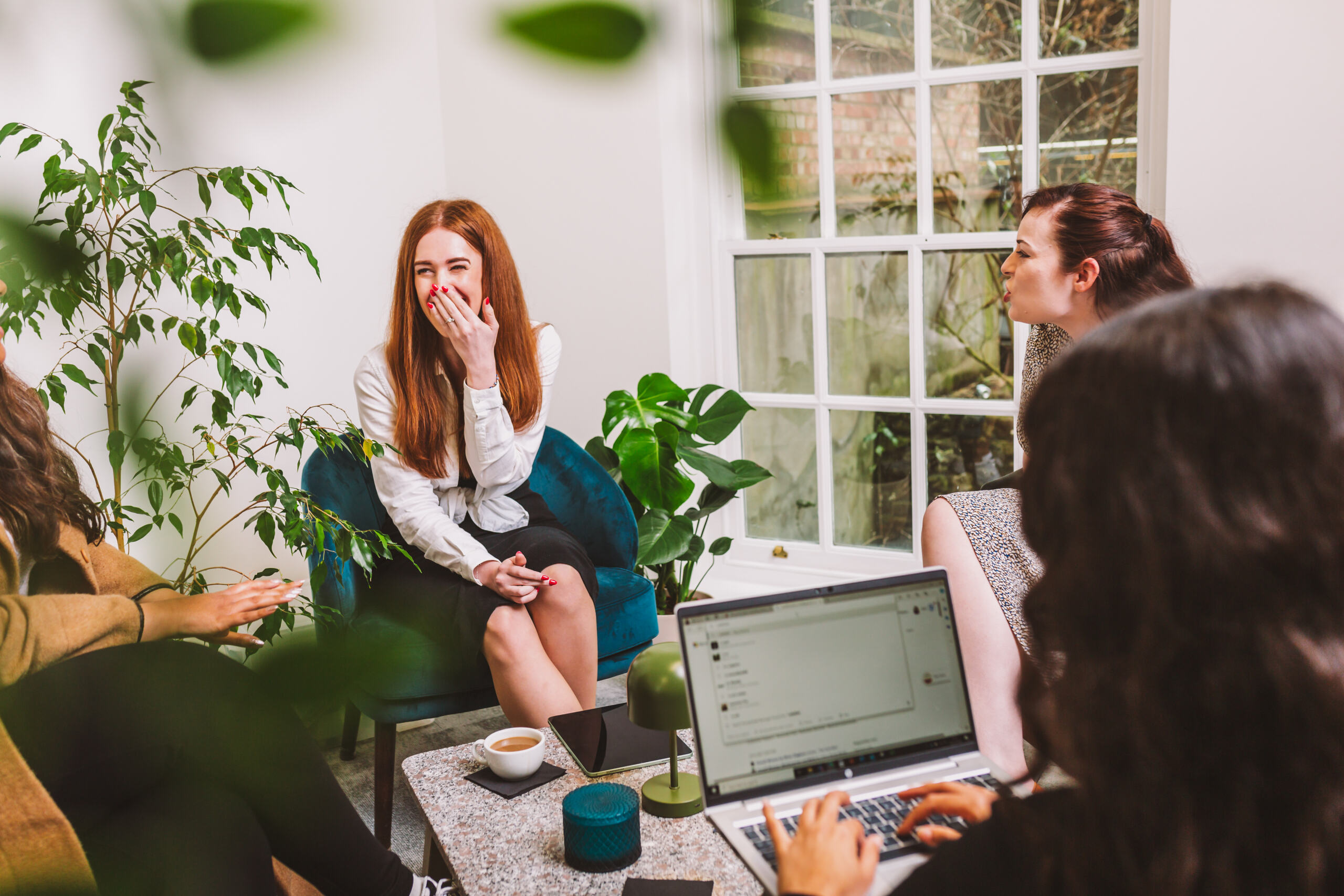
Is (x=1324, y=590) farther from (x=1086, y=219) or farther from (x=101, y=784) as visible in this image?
(x=1086, y=219)

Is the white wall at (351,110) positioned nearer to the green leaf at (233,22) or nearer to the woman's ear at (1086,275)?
the green leaf at (233,22)

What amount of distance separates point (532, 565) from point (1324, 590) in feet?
4.96


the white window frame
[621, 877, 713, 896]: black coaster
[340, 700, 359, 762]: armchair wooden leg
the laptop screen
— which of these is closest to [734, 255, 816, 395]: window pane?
the white window frame

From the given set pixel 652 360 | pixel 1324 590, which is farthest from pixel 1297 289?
pixel 652 360

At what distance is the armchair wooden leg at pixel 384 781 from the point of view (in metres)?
1.83

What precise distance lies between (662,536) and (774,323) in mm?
851

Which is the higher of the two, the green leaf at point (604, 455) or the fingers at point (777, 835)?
the green leaf at point (604, 455)

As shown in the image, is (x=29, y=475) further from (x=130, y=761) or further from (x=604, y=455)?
(x=604, y=455)

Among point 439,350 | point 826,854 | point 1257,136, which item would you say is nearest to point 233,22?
point 826,854

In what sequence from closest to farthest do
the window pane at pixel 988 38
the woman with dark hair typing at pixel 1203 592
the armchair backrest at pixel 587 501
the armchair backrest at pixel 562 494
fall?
the woman with dark hair typing at pixel 1203 592 < the armchair backrest at pixel 562 494 < the window pane at pixel 988 38 < the armchair backrest at pixel 587 501

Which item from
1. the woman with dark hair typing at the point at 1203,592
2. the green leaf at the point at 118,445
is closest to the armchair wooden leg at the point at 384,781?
the woman with dark hair typing at the point at 1203,592

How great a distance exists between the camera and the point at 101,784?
396mm

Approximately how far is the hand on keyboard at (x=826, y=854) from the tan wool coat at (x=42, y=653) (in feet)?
1.87

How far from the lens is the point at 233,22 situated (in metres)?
0.16
